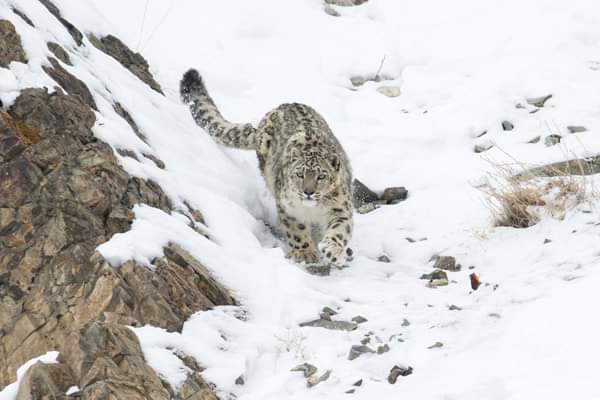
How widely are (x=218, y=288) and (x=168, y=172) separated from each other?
5.32 ft

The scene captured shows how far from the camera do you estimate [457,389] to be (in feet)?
15.7

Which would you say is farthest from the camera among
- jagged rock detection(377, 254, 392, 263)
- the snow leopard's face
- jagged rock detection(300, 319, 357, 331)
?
the snow leopard's face

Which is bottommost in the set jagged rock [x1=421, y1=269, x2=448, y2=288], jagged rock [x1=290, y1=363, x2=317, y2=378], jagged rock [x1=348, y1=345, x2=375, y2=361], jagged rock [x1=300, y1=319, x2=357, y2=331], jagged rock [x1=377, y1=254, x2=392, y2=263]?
jagged rock [x1=377, y1=254, x2=392, y2=263]

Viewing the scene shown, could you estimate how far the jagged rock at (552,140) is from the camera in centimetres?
1004

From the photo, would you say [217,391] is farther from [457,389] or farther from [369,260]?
[369,260]

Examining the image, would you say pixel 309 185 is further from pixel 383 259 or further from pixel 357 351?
pixel 357 351

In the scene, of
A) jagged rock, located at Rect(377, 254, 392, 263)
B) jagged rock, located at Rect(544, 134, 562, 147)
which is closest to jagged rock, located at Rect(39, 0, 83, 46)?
jagged rock, located at Rect(377, 254, 392, 263)

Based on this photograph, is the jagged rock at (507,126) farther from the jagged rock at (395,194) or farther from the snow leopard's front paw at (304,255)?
the snow leopard's front paw at (304,255)

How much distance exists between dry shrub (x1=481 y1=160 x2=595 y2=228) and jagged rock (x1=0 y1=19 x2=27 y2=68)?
4500 millimetres

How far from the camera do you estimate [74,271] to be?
597cm

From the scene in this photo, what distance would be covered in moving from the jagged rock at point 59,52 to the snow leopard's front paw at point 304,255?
2.91 metres

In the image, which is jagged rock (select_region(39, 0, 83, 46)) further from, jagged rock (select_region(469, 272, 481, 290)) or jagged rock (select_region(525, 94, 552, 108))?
jagged rock (select_region(525, 94, 552, 108))

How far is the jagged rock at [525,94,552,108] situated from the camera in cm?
1108

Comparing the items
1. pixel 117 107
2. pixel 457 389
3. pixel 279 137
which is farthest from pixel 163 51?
pixel 457 389
